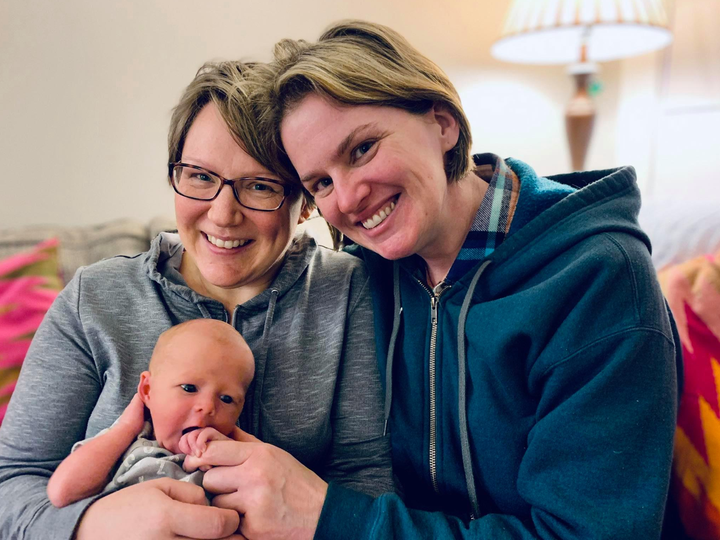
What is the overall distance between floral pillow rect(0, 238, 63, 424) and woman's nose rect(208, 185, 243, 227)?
595 millimetres

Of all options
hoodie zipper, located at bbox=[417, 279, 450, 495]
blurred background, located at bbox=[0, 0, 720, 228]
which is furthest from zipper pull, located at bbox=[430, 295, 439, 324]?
blurred background, located at bbox=[0, 0, 720, 228]

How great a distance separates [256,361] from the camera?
1.21 metres

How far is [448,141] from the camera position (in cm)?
117

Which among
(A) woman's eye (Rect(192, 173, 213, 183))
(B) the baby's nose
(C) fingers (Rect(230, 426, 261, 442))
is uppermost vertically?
(A) woman's eye (Rect(192, 173, 213, 183))

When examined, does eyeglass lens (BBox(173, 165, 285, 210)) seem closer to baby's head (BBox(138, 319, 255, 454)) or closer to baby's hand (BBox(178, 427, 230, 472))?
baby's head (BBox(138, 319, 255, 454))

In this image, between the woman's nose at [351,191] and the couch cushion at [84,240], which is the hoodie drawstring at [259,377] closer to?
the woman's nose at [351,191]

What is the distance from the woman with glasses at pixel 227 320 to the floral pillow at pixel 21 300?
0.89 ft

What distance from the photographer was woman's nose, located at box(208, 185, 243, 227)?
115cm

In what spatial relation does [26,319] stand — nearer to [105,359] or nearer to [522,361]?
[105,359]

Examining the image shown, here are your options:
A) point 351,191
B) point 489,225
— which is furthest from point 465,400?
point 351,191

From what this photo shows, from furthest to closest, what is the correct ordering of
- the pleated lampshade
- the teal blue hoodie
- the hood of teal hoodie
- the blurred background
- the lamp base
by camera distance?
the lamp base < the pleated lampshade < the blurred background < the hood of teal hoodie < the teal blue hoodie

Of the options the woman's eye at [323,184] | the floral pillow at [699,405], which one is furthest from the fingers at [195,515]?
the floral pillow at [699,405]

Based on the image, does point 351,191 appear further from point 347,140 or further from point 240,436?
point 240,436

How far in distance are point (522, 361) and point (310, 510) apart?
1.50 ft
